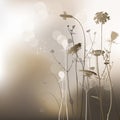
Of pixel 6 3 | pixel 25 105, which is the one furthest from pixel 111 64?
pixel 6 3

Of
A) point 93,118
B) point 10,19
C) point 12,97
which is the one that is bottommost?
point 93,118

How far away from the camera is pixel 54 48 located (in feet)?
4.63

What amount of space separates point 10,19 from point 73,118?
0.61 metres

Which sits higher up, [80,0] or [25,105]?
[80,0]

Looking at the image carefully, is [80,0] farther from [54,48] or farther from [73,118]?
[73,118]

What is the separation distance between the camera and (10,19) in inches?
55.7

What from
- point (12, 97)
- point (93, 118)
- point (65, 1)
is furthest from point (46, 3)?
point (93, 118)

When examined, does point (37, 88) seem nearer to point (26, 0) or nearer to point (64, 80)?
point (64, 80)

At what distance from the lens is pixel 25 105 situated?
138 centimetres

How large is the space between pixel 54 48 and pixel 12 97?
332 mm

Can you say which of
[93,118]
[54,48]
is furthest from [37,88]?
[93,118]

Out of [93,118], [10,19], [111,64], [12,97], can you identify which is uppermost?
[10,19]

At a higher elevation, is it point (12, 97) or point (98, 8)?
point (98, 8)

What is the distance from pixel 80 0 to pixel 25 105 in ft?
2.02
